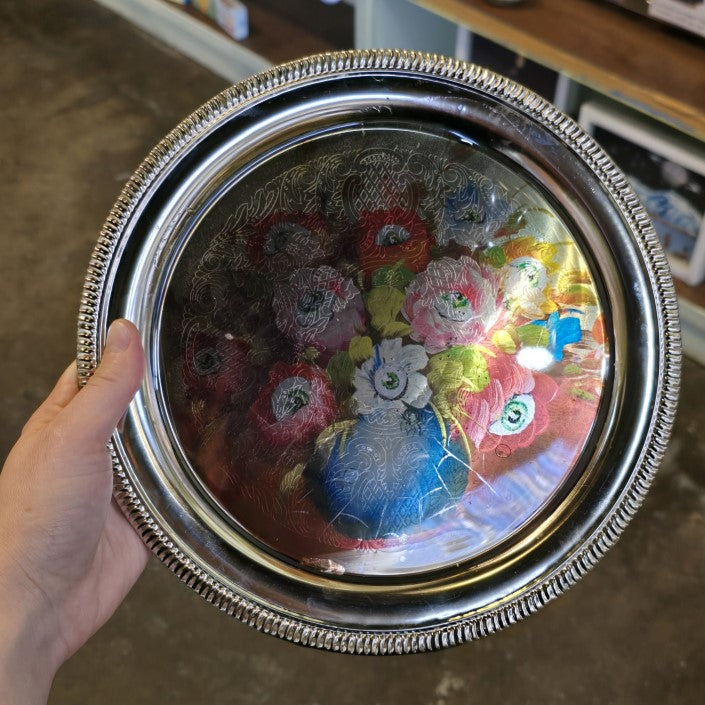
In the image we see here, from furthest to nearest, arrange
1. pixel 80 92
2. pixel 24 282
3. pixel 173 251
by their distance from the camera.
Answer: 1. pixel 80 92
2. pixel 24 282
3. pixel 173 251

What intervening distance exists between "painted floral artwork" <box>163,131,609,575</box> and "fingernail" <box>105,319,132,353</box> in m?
0.06

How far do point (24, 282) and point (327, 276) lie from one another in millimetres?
1082

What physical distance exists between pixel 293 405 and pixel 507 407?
0.68 feet

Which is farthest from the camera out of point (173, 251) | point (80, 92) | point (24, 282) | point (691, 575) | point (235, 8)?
point (80, 92)

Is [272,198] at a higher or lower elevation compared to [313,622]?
higher

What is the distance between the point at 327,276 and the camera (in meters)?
0.77

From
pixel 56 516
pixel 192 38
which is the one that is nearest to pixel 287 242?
pixel 56 516

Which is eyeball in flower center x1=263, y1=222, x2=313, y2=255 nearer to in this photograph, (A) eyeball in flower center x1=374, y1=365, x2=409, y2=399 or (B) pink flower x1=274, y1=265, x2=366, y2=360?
(B) pink flower x1=274, y1=265, x2=366, y2=360

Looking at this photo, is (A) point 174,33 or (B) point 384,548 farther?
(A) point 174,33

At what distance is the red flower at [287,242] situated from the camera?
0.76 meters

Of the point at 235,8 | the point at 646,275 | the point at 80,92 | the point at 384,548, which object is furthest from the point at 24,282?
the point at 646,275

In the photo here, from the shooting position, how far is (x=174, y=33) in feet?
6.96

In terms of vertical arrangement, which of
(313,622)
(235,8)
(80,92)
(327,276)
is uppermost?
(327,276)

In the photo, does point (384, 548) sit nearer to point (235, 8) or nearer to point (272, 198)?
point (272, 198)
